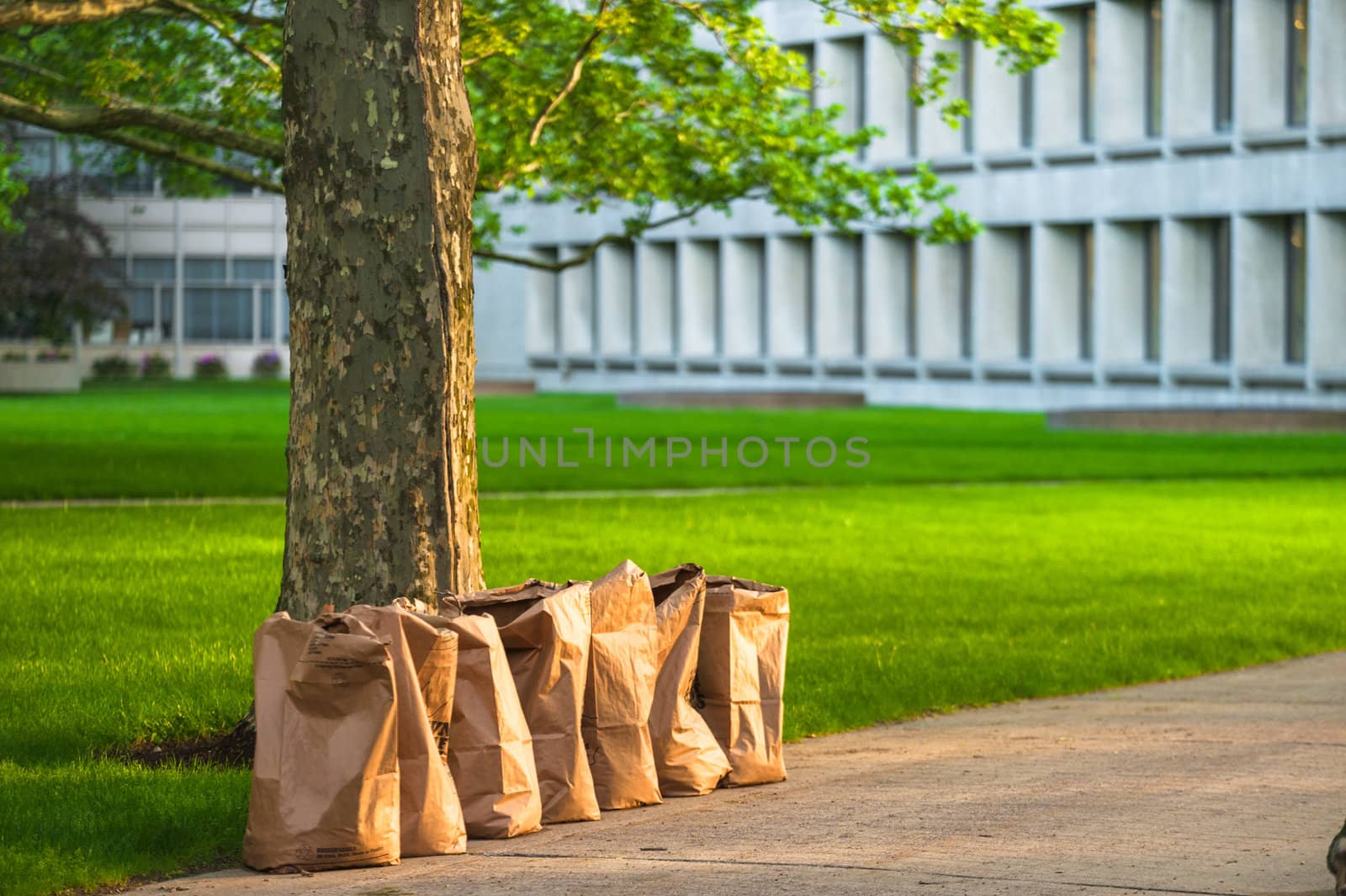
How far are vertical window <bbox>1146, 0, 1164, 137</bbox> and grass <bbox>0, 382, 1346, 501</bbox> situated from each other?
708cm

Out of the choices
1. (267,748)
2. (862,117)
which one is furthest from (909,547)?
(862,117)

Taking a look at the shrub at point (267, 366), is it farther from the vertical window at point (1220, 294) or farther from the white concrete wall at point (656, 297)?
the vertical window at point (1220, 294)

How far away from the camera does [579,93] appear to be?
1822 centimetres

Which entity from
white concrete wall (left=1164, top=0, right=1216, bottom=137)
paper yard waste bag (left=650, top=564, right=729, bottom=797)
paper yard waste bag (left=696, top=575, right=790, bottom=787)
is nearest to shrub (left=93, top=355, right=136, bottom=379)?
white concrete wall (left=1164, top=0, right=1216, bottom=137)

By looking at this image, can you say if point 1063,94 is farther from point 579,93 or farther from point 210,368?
Result: point 210,368

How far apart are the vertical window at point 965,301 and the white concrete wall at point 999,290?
3.51 feet

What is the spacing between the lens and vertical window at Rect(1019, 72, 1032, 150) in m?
49.4

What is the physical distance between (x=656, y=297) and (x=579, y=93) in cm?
4268

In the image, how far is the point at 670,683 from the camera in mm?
7258

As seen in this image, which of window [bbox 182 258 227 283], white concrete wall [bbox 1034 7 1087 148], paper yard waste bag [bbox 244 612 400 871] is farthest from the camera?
window [bbox 182 258 227 283]

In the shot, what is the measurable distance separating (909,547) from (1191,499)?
6.57 m

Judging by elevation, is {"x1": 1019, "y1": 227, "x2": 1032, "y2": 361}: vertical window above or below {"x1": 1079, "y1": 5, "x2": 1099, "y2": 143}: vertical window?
below

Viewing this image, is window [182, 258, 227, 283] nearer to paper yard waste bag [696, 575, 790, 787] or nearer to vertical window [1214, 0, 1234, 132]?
vertical window [1214, 0, 1234, 132]

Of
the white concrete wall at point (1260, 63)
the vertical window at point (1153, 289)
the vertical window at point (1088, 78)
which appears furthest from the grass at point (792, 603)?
the vertical window at point (1088, 78)
